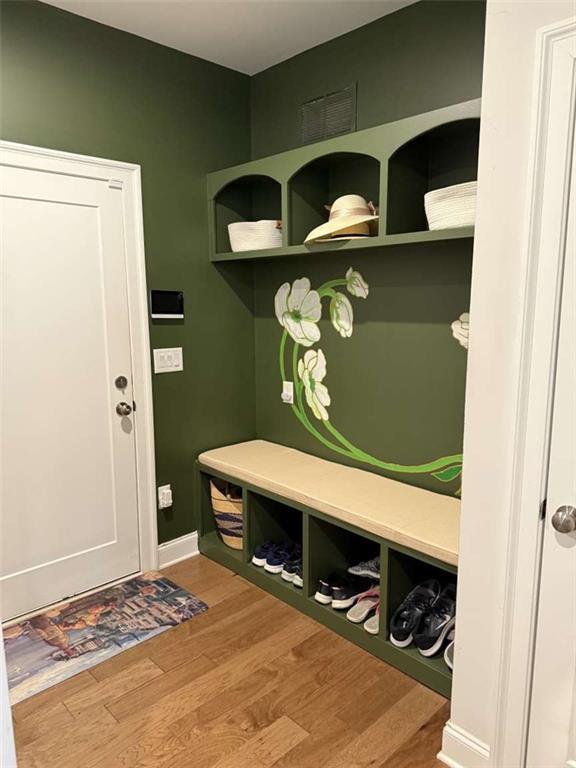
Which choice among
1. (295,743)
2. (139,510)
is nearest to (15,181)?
(139,510)

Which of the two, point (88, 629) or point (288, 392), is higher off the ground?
point (288, 392)

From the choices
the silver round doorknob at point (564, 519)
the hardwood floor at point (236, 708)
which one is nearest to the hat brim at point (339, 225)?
the silver round doorknob at point (564, 519)

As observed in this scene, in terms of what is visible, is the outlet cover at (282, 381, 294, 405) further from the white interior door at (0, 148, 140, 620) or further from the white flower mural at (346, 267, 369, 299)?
the white interior door at (0, 148, 140, 620)

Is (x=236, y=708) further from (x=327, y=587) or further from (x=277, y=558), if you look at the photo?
(x=277, y=558)

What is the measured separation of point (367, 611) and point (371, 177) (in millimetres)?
2062

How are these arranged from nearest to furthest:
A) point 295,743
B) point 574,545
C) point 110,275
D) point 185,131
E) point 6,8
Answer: point 574,545, point 295,743, point 6,8, point 110,275, point 185,131

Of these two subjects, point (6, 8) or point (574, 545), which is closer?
point (574, 545)

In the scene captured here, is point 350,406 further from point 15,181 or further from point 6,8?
point 6,8

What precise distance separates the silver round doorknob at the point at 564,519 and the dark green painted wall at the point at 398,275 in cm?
101

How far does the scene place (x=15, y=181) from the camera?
7.93 feet

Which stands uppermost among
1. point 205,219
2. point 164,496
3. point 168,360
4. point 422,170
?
point 422,170

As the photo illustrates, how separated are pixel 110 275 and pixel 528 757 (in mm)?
2583

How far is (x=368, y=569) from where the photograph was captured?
2605mm

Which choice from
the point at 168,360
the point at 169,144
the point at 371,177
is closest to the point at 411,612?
the point at 168,360
